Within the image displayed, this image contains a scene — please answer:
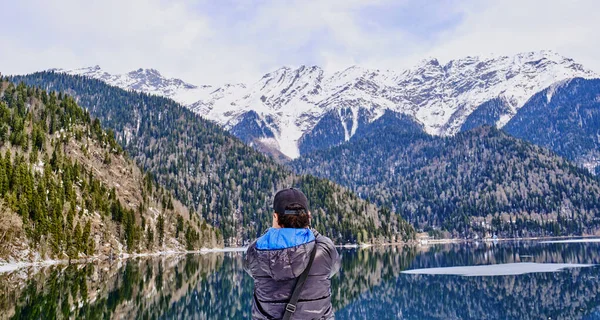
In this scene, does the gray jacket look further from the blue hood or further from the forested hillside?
the forested hillside

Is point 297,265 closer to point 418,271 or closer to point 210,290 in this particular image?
point 210,290

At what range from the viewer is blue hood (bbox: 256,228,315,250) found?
30.5 ft

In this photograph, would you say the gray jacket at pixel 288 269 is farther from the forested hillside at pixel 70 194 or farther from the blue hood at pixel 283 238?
the forested hillside at pixel 70 194

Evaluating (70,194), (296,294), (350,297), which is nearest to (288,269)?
(296,294)

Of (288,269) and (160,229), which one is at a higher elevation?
(160,229)

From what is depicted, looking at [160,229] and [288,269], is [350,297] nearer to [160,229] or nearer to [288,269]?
[288,269]

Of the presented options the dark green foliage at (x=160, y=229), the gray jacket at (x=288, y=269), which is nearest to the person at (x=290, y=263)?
the gray jacket at (x=288, y=269)

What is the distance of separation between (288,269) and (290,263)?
0.34 feet

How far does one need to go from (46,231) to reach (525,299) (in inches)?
3190

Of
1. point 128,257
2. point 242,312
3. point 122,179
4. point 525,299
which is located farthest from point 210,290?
point 122,179

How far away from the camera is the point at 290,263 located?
9141 millimetres

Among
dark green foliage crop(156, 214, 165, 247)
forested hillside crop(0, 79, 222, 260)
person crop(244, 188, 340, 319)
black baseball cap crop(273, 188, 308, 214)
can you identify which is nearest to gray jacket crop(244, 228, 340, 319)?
person crop(244, 188, 340, 319)

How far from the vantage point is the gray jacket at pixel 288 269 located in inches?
361

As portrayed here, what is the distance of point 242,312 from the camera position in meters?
43.8
